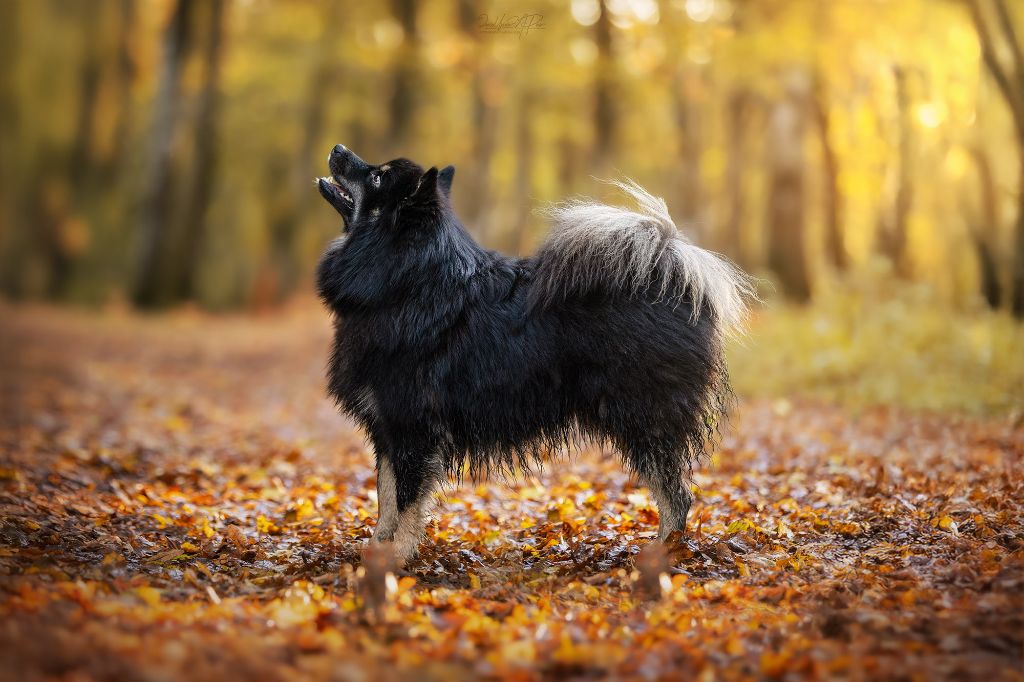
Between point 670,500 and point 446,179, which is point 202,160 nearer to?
point 446,179

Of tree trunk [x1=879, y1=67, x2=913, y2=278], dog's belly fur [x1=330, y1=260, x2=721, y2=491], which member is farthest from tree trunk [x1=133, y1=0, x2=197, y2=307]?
dog's belly fur [x1=330, y1=260, x2=721, y2=491]

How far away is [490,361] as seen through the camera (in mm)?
5258

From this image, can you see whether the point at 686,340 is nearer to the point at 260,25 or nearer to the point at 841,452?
the point at 841,452

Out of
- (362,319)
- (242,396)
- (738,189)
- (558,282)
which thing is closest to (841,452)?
(558,282)

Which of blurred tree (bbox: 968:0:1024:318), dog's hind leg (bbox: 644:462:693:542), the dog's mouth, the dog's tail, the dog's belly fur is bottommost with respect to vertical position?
dog's hind leg (bbox: 644:462:693:542)

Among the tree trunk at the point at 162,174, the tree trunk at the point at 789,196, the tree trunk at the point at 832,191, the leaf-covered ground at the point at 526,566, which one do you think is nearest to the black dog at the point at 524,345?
the leaf-covered ground at the point at 526,566

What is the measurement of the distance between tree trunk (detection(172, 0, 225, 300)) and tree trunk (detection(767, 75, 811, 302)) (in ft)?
46.8

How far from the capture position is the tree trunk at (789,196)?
16938 millimetres

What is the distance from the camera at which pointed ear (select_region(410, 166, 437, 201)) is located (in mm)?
5254

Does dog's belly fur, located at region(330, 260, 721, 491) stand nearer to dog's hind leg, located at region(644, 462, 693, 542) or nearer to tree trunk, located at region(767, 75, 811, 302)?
dog's hind leg, located at region(644, 462, 693, 542)

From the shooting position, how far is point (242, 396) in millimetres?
13266

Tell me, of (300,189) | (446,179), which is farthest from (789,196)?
(300,189)

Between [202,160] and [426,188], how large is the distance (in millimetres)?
20228

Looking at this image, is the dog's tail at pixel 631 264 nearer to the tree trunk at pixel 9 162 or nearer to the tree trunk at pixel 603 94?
the tree trunk at pixel 603 94
